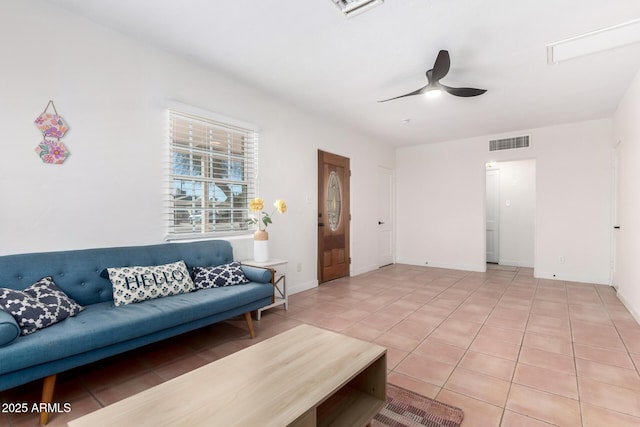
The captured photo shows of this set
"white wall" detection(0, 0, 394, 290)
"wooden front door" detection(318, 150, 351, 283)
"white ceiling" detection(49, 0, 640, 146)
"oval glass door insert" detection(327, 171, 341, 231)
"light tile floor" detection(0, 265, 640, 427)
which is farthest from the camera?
"oval glass door insert" detection(327, 171, 341, 231)

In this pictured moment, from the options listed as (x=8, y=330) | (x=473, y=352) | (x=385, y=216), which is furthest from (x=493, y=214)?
(x=8, y=330)

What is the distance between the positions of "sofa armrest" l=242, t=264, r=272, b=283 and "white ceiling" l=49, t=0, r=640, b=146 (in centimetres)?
211

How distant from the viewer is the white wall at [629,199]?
3.32m

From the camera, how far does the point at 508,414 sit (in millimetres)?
1789

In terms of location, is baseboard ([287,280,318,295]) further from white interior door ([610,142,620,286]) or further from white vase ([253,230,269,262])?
white interior door ([610,142,620,286])

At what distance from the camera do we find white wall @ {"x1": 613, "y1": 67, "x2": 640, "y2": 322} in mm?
3320

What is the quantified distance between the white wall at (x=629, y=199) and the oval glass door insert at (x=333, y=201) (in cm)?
370

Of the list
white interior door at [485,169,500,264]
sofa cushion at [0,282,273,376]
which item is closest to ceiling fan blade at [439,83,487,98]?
sofa cushion at [0,282,273,376]

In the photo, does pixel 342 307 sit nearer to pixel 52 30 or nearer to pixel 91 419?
pixel 91 419

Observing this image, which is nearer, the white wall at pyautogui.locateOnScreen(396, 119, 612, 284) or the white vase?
the white vase

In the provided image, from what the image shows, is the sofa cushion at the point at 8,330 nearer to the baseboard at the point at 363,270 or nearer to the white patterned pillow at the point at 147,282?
the white patterned pillow at the point at 147,282

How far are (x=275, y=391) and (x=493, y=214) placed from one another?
276 inches

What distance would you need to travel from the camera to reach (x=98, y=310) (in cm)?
215

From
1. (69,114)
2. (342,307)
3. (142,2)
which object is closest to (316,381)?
(342,307)
